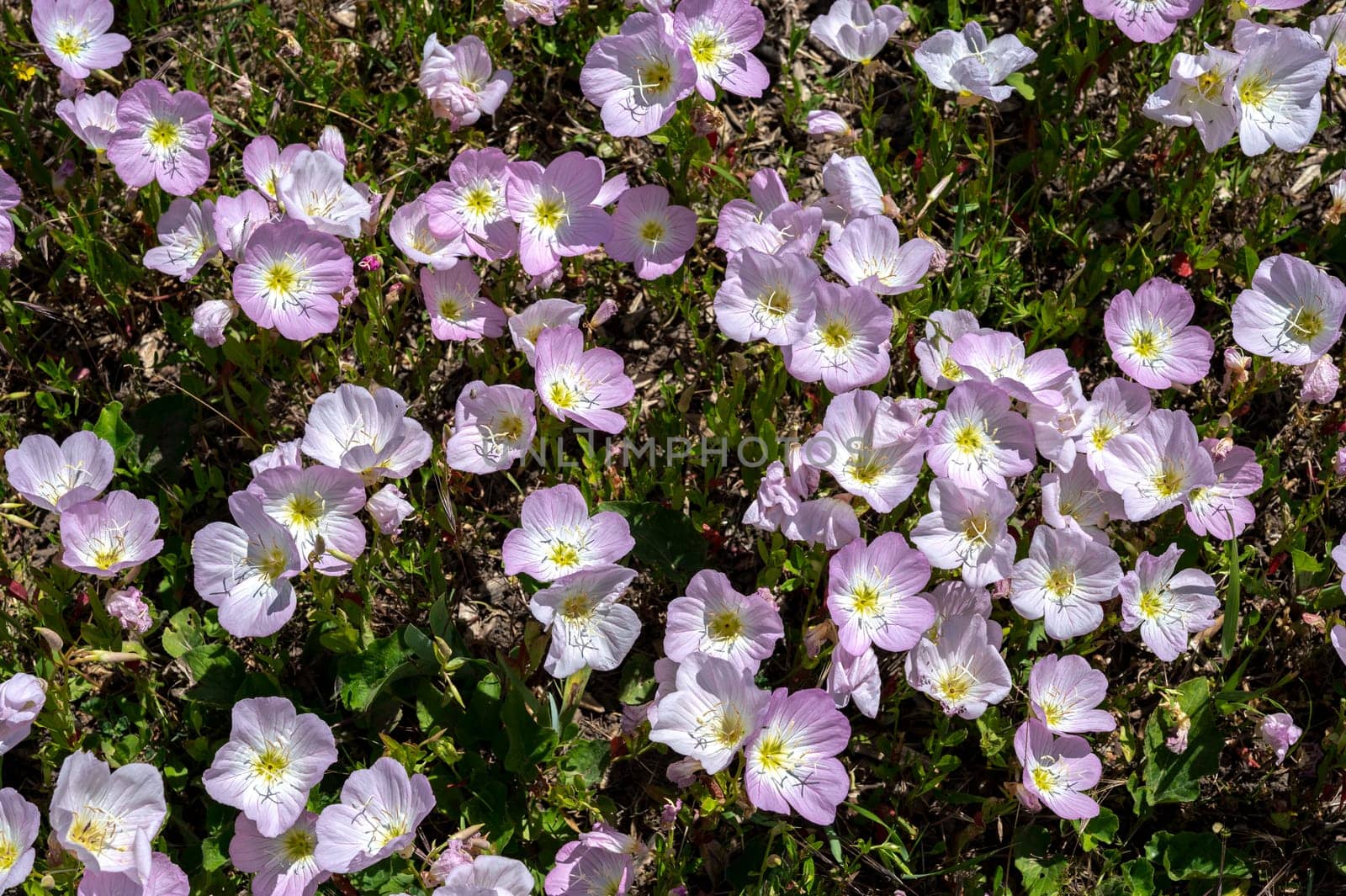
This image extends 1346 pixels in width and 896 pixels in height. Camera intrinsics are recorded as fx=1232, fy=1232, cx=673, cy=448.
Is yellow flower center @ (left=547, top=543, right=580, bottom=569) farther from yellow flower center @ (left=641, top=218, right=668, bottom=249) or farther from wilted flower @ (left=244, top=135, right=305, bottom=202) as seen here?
wilted flower @ (left=244, top=135, right=305, bottom=202)

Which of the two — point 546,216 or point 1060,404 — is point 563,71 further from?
point 1060,404

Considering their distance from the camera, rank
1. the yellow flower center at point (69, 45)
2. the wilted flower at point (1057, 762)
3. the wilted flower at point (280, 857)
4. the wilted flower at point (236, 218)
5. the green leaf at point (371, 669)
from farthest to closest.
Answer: the yellow flower center at point (69, 45) → the wilted flower at point (236, 218) → the green leaf at point (371, 669) → the wilted flower at point (1057, 762) → the wilted flower at point (280, 857)

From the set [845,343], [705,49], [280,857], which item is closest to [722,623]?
[845,343]

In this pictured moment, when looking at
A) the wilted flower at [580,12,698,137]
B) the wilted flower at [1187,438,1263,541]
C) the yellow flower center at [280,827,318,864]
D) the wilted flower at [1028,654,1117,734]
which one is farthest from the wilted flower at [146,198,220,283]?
the wilted flower at [1187,438,1263,541]

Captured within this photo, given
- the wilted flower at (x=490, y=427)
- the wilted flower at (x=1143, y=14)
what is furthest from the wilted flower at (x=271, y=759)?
the wilted flower at (x=1143, y=14)

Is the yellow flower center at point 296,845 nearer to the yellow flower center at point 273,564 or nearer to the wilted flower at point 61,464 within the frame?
the yellow flower center at point 273,564

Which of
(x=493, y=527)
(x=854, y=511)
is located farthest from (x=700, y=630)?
(x=493, y=527)
